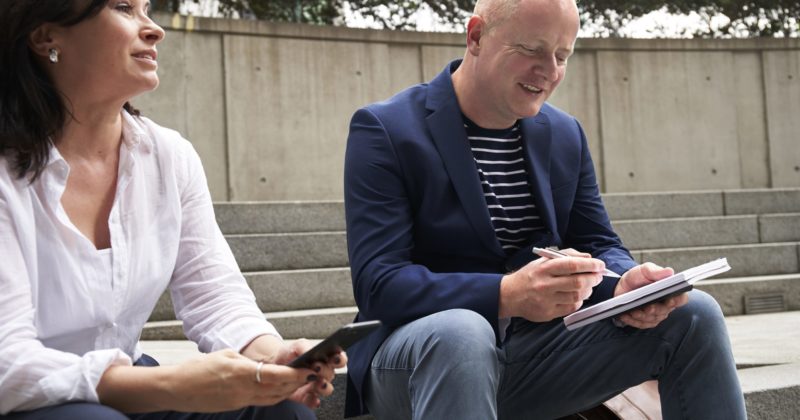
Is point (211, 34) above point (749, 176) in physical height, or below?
above

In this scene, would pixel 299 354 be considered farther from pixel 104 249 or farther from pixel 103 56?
pixel 103 56

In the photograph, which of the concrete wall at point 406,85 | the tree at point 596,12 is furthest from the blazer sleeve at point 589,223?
the tree at point 596,12

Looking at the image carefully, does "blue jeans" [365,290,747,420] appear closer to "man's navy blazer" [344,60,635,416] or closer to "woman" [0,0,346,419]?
"man's navy blazer" [344,60,635,416]

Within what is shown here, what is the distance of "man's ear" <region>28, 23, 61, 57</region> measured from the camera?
6.18 ft

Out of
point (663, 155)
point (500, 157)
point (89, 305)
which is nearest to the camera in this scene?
point (89, 305)

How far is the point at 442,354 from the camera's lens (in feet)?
6.70

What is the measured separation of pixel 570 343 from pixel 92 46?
1.32 metres

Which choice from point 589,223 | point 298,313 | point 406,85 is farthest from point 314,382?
point 406,85

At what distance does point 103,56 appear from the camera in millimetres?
1922

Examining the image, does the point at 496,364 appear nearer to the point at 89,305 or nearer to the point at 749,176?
the point at 89,305

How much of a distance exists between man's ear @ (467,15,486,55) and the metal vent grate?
3.47m

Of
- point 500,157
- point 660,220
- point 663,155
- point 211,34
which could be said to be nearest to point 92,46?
point 500,157

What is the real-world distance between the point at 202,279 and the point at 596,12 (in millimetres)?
7994

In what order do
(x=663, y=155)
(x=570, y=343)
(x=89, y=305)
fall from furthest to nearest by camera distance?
(x=663, y=155), (x=570, y=343), (x=89, y=305)
